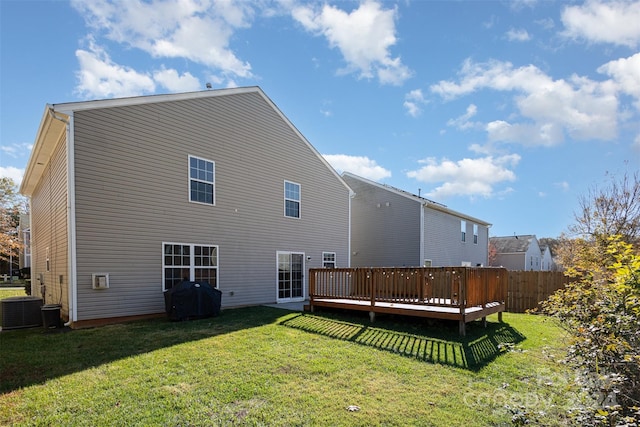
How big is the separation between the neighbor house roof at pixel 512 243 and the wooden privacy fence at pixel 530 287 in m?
25.7

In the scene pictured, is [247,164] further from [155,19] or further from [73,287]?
[73,287]

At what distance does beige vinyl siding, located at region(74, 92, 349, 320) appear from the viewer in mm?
8134

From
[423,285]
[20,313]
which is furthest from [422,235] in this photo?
[20,313]

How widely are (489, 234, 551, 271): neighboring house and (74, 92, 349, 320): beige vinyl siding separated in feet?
94.2

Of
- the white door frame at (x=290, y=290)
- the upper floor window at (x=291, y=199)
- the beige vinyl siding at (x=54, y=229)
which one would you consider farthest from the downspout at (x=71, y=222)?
the upper floor window at (x=291, y=199)

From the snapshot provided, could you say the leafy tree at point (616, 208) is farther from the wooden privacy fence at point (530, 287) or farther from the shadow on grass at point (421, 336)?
the shadow on grass at point (421, 336)

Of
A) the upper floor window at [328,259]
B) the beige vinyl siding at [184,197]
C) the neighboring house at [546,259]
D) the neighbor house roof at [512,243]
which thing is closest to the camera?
the beige vinyl siding at [184,197]

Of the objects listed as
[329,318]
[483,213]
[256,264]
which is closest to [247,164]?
[256,264]

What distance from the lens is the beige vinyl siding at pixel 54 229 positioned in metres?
8.62

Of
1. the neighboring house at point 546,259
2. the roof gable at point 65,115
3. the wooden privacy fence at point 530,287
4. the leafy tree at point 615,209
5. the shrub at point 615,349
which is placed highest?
the roof gable at point 65,115

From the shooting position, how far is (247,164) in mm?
11453

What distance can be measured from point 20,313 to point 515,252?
1509 inches

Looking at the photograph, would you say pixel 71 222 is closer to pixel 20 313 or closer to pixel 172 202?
pixel 172 202

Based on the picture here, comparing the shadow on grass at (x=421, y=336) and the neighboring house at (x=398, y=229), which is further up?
the neighboring house at (x=398, y=229)
